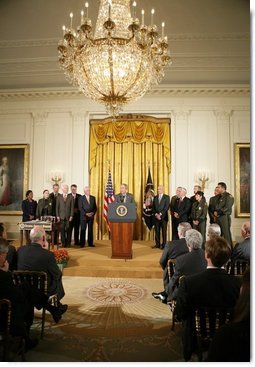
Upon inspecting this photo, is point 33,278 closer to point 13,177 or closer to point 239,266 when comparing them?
point 239,266

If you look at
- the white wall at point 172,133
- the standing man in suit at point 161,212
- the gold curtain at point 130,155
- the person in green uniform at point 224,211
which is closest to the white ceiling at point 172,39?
the white wall at point 172,133

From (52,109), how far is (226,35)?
580cm

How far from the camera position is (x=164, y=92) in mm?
9586

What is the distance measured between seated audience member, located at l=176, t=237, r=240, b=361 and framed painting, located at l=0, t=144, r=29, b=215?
27.3 ft

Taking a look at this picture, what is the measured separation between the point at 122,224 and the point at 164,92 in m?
5.25

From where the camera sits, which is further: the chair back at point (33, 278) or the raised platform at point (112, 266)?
the raised platform at point (112, 266)

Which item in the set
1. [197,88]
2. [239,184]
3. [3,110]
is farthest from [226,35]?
[3,110]

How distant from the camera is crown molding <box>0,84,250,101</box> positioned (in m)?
9.34

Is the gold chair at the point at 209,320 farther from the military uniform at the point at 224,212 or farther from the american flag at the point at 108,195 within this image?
the american flag at the point at 108,195

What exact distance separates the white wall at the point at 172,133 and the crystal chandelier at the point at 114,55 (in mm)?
4445

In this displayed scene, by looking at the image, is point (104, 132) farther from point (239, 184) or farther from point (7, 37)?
point (239, 184)

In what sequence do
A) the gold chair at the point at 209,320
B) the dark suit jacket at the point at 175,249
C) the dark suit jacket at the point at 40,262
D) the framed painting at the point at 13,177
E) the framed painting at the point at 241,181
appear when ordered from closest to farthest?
the gold chair at the point at 209,320 < the dark suit jacket at the point at 40,262 < the dark suit jacket at the point at 175,249 < the framed painting at the point at 241,181 < the framed painting at the point at 13,177

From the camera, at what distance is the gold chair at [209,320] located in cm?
221

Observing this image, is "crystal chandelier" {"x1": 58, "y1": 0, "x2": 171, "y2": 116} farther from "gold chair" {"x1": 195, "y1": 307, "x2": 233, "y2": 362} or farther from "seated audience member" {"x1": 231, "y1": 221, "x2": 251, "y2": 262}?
"gold chair" {"x1": 195, "y1": 307, "x2": 233, "y2": 362}
